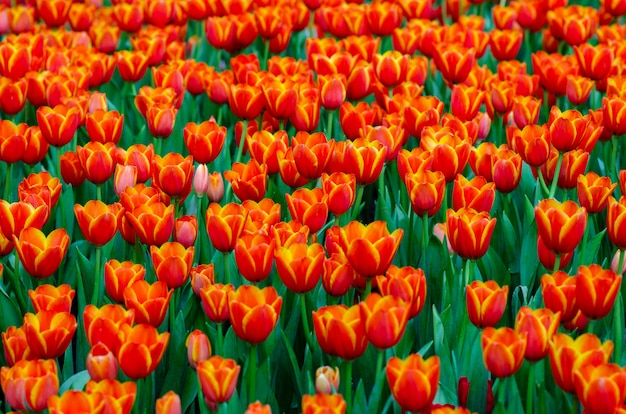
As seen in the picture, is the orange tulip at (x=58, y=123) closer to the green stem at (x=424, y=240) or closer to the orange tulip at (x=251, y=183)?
the orange tulip at (x=251, y=183)

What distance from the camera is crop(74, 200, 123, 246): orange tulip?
7.41 ft

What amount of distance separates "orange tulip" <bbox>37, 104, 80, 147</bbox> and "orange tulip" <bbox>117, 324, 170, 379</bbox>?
121cm

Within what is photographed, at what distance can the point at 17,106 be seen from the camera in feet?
10.5

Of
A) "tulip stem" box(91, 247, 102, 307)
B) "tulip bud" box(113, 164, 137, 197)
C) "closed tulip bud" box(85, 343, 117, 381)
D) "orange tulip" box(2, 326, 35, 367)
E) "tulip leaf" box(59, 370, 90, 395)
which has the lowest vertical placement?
"tulip leaf" box(59, 370, 90, 395)

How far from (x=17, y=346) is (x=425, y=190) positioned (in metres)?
1.05

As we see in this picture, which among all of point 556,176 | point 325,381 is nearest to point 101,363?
point 325,381

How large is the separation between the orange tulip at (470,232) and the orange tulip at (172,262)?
0.61 metres

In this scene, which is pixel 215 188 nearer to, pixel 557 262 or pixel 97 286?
pixel 97 286

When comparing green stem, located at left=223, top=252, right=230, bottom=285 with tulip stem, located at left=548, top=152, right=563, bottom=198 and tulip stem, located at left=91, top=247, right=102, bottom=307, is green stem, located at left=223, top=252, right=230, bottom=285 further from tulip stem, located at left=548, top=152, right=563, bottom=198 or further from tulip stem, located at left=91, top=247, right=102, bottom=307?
tulip stem, located at left=548, top=152, right=563, bottom=198

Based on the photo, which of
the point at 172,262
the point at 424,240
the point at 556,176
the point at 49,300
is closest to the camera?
the point at 49,300

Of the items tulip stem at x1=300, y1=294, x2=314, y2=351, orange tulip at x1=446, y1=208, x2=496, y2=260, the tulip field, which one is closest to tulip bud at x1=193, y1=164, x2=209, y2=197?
the tulip field

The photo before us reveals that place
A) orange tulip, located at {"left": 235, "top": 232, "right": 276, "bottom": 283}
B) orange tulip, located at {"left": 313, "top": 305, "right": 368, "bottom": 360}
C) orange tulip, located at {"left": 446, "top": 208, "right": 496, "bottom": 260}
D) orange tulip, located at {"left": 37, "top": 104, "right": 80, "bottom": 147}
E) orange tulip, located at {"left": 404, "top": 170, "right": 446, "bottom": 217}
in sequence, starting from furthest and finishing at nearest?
1. orange tulip, located at {"left": 37, "top": 104, "right": 80, "bottom": 147}
2. orange tulip, located at {"left": 404, "top": 170, "right": 446, "bottom": 217}
3. orange tulip, located at {"left": 446, "top": 208, "right": 496, "bottom": 260}
4. orange tulip, located at {"left": 235, "top": 232, "right": 276, "bottom": 283}
5. orange tulip, located at {"left": 313, "top": 305, "right": 368, "bottom": 360}

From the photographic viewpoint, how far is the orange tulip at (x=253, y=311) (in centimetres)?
184

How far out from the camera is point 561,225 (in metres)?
2.13
